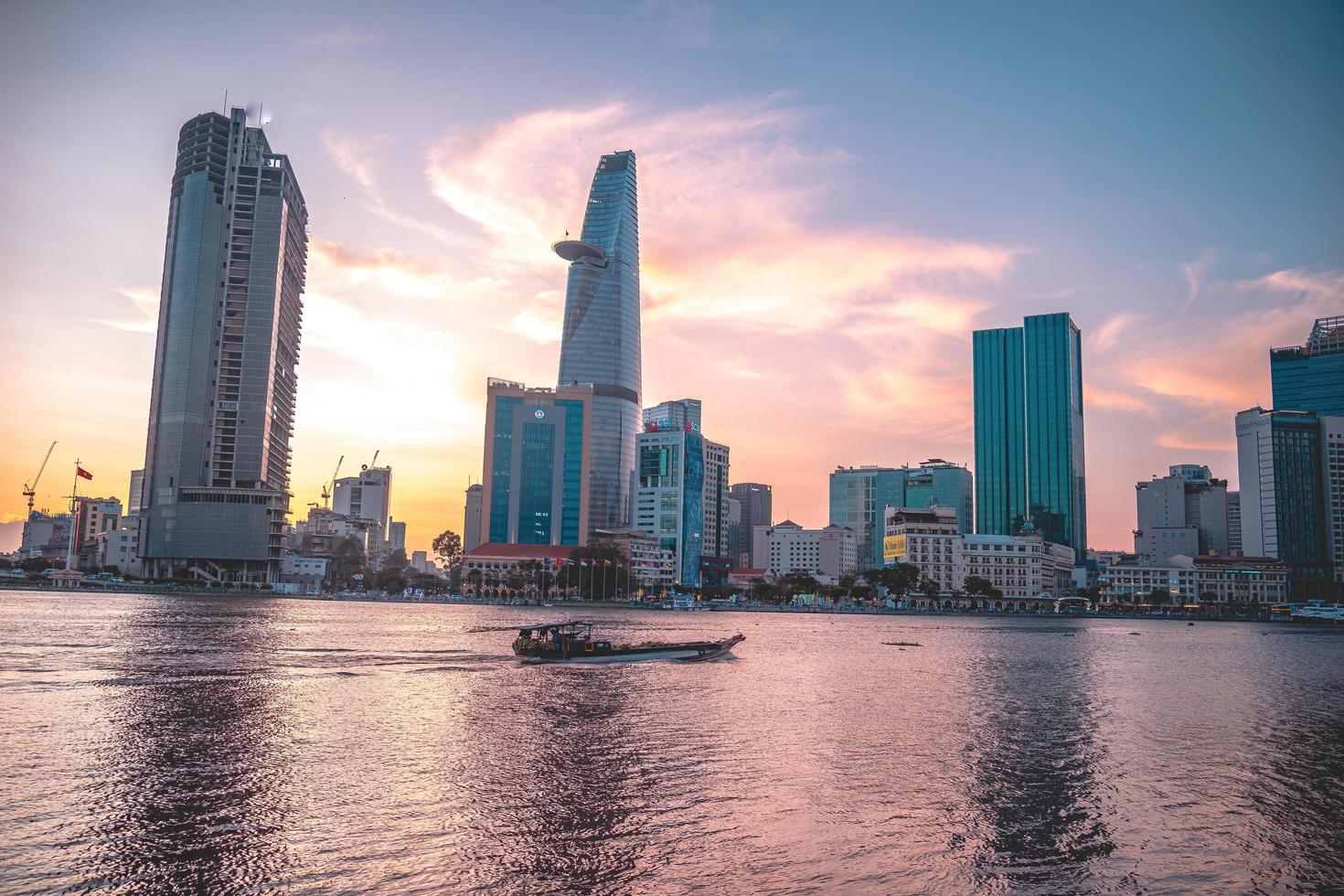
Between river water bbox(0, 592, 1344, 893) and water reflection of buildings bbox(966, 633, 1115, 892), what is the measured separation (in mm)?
178

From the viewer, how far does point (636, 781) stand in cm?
3938

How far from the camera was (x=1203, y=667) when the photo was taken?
106 meters

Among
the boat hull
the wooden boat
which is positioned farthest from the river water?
the wooden boat

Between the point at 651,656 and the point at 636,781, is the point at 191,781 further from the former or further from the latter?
the point at 651,656

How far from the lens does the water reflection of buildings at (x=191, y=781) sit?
27.1m

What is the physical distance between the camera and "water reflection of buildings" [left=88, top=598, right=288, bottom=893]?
2709 centimetres

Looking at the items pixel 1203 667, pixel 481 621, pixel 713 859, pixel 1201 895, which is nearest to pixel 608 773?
pixel 713 859

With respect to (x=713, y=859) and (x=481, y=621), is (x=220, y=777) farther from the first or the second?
(x=481, y=621)

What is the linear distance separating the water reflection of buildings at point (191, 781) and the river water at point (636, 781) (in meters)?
0.15

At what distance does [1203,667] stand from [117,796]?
107799mm

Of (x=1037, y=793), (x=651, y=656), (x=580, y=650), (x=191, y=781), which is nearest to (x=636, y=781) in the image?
(x=1037, y=793)

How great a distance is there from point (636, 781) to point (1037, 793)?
659 inches

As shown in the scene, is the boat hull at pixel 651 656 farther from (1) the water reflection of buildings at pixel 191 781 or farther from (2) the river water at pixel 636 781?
(1) the water reflection of buildings at pixel 191 781

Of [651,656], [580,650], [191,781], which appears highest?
[580,650]
